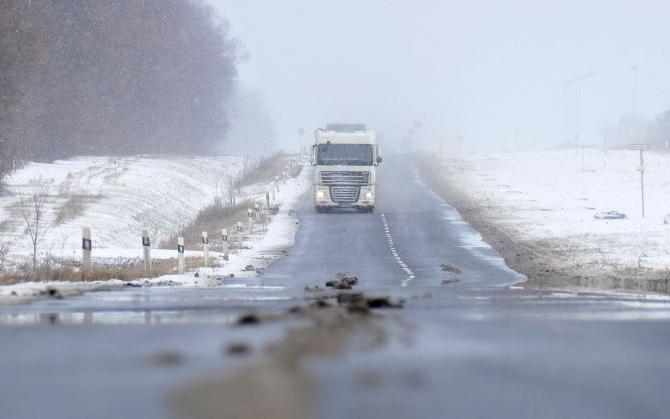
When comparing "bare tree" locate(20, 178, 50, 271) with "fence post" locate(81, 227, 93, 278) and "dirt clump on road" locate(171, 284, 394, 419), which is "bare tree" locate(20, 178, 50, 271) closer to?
Answer: "fence post" locate(81, 227, 93, 278)

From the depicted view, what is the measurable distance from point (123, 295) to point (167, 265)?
590 inches

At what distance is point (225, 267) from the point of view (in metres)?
30.2

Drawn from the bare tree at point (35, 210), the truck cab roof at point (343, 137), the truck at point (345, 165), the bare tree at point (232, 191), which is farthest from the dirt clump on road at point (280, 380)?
the bare tree at point (232, 191)

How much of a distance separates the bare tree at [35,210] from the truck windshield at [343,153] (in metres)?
12.4

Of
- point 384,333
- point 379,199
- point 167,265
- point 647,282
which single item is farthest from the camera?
point 379,199

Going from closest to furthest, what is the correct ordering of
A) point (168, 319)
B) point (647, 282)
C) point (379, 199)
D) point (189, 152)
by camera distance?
point (168, 319), point (647, 282), point (379, 199), point (189, 152)

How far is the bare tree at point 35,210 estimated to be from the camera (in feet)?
122

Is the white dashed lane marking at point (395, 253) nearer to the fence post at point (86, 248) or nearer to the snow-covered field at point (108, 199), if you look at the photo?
the fence post at point (86, 248)

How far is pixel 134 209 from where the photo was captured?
53.6m

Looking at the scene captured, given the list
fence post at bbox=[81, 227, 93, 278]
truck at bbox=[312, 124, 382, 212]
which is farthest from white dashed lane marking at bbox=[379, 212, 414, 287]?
fence post at bbox=[81, 227, 93, 278]

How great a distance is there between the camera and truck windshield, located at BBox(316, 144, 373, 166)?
53.4 meters

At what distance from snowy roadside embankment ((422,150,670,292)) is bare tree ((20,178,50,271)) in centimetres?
1495

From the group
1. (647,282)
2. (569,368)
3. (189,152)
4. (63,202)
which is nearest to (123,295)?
(569,368)

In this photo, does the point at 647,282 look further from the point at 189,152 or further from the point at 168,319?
the point at 189,152
